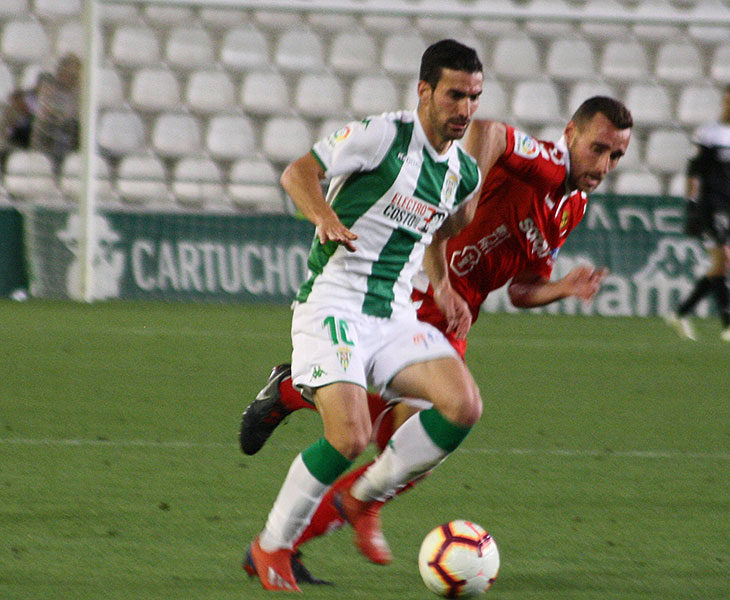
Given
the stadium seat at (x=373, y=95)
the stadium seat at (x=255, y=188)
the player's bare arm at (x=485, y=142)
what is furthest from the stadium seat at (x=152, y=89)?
the player's bare arm at (x=485, y=142)

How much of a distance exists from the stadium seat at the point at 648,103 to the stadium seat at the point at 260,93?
12.9 ft

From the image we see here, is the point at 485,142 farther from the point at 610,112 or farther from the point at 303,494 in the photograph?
the point at 303,494

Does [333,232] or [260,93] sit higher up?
[333,232]

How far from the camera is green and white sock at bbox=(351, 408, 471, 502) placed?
3695mm

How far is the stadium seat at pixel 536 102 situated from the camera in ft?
46.9

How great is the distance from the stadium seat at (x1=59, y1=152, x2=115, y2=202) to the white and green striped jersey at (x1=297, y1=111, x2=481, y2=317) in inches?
365

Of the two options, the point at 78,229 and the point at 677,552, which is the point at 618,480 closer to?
the point at 677,552

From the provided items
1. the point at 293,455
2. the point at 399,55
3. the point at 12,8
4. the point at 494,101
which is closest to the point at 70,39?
the point at 12,8

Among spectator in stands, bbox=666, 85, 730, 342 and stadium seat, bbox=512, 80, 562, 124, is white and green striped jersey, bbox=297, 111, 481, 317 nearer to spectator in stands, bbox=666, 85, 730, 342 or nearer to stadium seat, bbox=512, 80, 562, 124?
spectator in stands, bbox=666, 85, 730, 342

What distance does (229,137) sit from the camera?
46.6ft

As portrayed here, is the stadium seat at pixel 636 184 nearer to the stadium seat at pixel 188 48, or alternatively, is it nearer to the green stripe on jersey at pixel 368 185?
the stadium seat at pixel 188 48

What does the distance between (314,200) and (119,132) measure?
35.9 feet

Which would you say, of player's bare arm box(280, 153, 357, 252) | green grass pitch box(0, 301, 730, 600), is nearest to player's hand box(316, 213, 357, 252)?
player's bare arm box(280, 153, 357, 252)

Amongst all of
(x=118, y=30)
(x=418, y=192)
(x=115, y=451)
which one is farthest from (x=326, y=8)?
(x=418, y=192)
